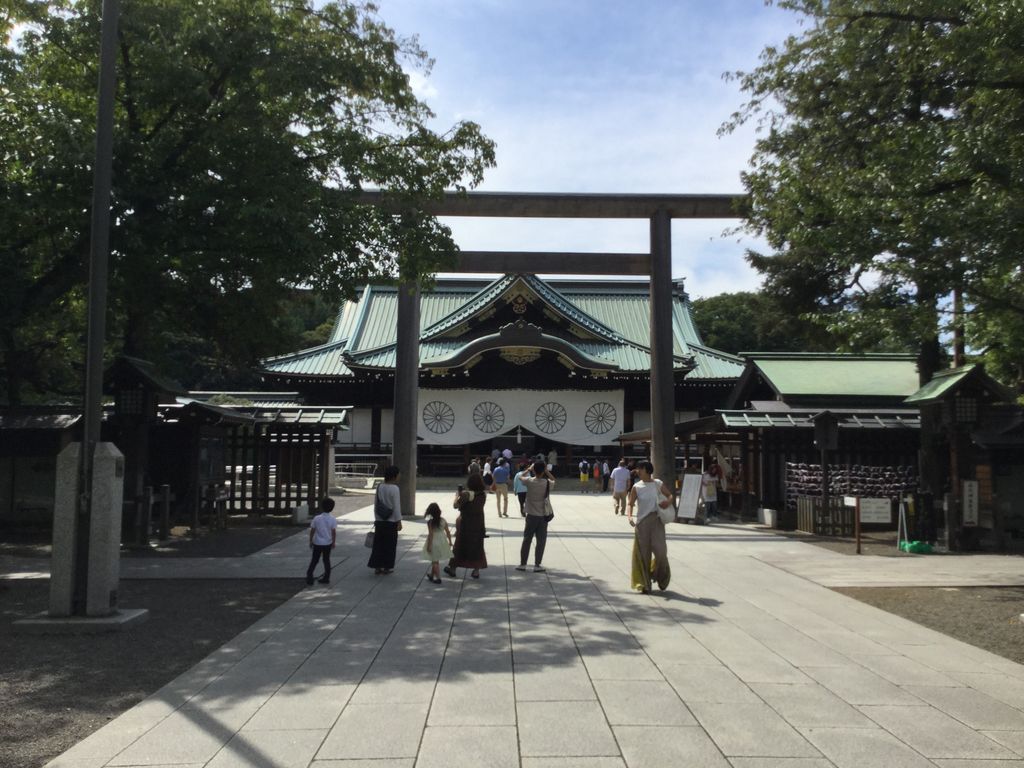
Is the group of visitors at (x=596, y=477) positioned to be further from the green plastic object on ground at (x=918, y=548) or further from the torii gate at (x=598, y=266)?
the green plastic object on ground at (x=918, y=548)

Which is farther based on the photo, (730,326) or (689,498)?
(730,326)

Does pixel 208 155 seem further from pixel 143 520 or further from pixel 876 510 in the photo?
pixel 876 510

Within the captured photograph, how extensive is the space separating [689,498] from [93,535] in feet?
43.9

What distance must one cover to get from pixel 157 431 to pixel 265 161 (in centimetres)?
786

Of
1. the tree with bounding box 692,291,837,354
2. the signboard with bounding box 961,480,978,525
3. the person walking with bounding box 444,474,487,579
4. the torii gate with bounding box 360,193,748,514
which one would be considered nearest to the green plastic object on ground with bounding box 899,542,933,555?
the signboard with bounding box 961,480,978,525

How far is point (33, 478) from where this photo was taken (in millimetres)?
14969

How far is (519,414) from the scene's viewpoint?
3425cm

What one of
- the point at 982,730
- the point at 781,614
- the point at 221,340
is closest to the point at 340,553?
the point at 221,340

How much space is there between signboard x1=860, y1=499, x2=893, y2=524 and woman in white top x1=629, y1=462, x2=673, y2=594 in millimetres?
8125

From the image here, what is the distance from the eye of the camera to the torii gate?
60.8 feet

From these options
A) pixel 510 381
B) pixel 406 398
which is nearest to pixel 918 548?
pixel 406 398

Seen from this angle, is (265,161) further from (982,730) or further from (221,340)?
(982,730)

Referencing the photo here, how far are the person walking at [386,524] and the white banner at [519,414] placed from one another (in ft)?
75.4

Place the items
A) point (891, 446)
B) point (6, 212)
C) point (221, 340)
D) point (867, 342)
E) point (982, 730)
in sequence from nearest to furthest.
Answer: point (982, 730)
point (6, 212)
point (867, 342)
point (221, 340)
point (891, 446)
